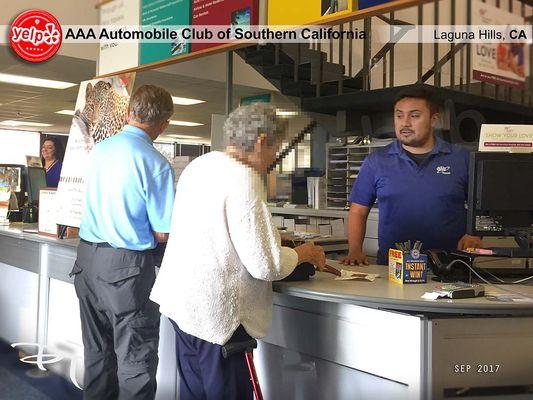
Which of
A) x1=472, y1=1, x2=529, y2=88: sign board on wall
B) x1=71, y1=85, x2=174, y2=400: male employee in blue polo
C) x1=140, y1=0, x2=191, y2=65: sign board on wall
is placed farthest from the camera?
x1=472, y1=1, x2=529, y2=88: sign board on wall

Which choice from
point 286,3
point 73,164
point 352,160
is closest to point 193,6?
point 286,3

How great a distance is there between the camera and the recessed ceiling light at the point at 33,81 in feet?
24.0

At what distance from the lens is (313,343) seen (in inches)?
78.0

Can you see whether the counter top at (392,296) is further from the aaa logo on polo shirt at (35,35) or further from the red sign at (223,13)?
the aaa logo on polo shirt at (35,35)

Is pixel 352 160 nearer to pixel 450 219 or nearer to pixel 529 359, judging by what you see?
pixel 450 219

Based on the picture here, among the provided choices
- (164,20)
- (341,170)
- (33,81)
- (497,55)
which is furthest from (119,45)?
(33,81)

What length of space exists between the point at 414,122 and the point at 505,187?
70cm

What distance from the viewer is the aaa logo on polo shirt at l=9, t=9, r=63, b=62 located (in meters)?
4.81

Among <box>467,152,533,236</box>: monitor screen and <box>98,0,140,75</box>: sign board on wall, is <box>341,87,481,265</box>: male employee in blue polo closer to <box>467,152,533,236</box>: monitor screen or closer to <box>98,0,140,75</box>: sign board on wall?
<box>467,152,533,236</box>: monitor screen

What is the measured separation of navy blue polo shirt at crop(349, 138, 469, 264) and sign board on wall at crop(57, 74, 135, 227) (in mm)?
1526

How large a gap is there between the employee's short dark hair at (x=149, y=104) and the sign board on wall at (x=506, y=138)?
A: 126cm

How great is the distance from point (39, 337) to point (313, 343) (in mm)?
2318

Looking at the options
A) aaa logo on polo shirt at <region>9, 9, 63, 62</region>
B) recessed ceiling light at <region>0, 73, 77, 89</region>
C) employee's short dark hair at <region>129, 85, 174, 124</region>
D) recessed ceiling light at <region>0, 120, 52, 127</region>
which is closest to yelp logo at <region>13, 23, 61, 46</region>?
aaa logo on polo shirt at <region>9, 9, 63, 62</region>

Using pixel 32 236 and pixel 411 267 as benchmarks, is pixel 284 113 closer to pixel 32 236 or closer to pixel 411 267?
pixel 411 267
